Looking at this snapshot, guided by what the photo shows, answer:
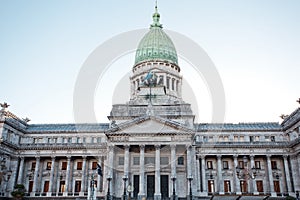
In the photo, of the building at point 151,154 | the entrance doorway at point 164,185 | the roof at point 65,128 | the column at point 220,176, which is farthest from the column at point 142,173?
the column at point 220,176

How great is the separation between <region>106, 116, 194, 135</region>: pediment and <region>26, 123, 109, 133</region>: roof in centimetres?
1448

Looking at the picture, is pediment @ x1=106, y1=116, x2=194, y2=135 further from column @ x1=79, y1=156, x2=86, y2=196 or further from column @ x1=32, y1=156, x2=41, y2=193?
column @ x1=32, y1=156, x2=41, y2=193

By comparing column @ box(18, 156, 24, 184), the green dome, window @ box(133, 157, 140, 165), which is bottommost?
column @ box(18, 156, 24, 184)

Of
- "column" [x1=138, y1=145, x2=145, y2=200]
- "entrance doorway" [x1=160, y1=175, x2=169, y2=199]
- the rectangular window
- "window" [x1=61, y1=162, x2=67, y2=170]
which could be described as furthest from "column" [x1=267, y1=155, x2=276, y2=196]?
"window" [x1=61, y1=162, x2=67, y2=170]

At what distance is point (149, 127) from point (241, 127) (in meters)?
23.9

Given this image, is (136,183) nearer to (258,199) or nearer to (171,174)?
(171,174)

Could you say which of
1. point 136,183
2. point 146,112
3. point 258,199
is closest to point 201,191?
point 136,183

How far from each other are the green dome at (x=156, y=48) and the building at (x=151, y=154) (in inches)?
324

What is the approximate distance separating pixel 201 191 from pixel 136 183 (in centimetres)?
1353

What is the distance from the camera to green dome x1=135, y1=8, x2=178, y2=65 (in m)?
76.4

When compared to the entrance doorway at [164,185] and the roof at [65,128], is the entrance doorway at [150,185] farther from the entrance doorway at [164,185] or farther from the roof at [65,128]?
the roof at [65,128]

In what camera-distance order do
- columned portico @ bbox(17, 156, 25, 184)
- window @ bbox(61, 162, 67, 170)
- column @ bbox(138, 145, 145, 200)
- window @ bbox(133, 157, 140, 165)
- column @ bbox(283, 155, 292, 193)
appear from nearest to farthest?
column @ bbox(138, 145, 145, 200)
window @ bbox(133, 157, 140, 165)
column @ bbox(283, 155, 292, 193)
columned portico @ bbox(17, 156, 25, 184)
window @ bbox(61, 162, 67, 170)

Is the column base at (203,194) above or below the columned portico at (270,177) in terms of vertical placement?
below

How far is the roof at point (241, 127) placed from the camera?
66000 mm
